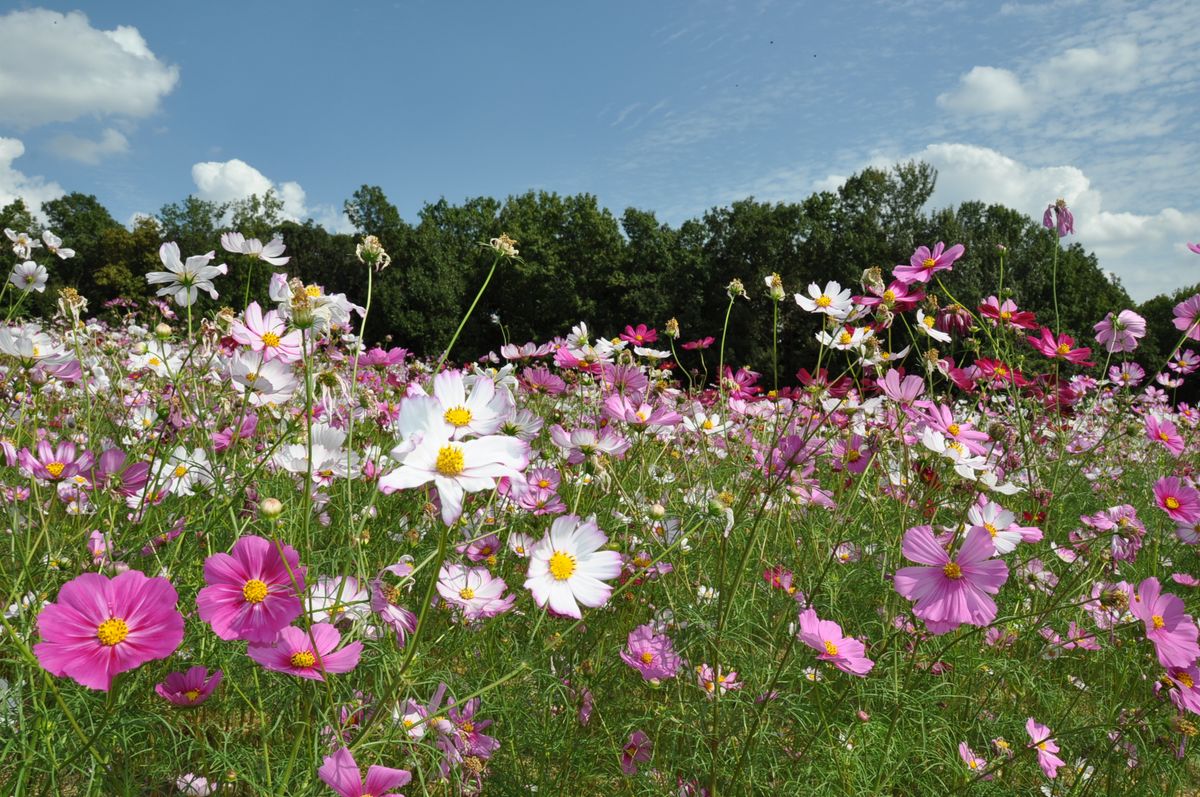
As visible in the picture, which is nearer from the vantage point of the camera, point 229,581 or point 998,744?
point 229,581

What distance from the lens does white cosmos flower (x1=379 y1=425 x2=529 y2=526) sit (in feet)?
2.02

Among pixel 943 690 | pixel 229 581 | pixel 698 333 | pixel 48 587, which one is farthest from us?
pixel 698 333


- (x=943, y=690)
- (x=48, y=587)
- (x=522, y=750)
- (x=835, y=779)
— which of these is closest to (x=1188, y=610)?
(x=943, y=690)

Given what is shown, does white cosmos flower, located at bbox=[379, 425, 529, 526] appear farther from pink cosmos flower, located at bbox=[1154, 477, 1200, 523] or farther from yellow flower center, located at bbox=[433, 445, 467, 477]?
pink cosmos flower, located at bbox=[1154, 477, 1200, 523]

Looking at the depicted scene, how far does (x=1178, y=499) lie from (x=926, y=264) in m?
0.73

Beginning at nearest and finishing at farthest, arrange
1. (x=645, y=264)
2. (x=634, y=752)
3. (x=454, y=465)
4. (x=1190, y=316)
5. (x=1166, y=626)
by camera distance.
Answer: (x=454, y=465), (x=1166, y=626), (x=634, y=752), (x=1190, y=316), (x=645, y=264)

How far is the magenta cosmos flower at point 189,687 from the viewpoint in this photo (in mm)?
876

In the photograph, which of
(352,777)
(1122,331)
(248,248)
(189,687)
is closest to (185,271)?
(248,248)

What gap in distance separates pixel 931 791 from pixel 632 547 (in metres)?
0.77

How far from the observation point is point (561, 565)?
918mm

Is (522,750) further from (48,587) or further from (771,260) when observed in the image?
(771,260)

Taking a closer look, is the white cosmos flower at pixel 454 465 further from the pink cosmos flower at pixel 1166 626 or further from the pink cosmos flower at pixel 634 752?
the pink cosmos flower at pixel 1166 626

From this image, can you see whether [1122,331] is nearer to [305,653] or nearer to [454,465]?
[454,465]

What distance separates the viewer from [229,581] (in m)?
0.73
